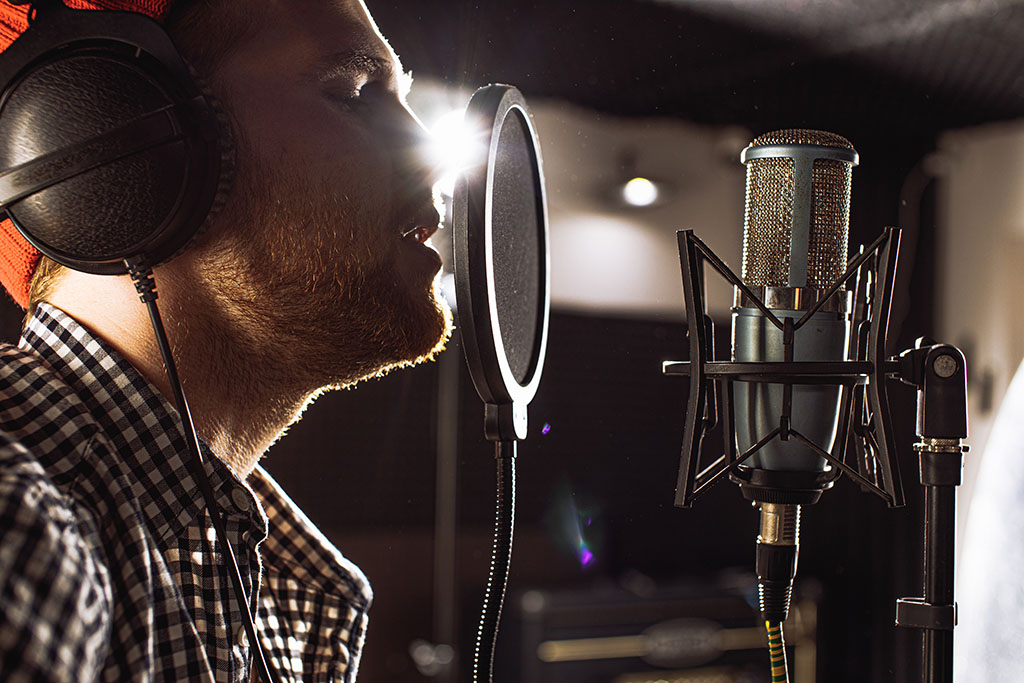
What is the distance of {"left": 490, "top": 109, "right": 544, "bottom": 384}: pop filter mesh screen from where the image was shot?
24.2 inches

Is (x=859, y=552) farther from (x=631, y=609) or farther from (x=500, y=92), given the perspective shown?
(x=500, y=92)

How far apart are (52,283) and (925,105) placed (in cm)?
86

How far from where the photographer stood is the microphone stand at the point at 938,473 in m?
0.60

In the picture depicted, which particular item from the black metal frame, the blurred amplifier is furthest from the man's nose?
the blurred amplifier

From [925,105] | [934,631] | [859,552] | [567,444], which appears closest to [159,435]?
[567,444]

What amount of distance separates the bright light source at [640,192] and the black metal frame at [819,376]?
1.32ft

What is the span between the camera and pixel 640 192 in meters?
1.08

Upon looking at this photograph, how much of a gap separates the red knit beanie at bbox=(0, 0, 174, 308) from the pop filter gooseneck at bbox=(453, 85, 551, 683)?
29 cm

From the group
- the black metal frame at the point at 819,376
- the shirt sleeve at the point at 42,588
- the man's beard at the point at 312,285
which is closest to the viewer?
the shirt sleeve at the point at 42,588

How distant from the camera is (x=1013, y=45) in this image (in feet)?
2.92

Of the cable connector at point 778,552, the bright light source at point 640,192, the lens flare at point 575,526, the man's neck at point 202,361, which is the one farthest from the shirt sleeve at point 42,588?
the bright light source at point 640,192

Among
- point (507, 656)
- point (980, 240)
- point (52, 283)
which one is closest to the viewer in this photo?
Answer: point (52, 283)

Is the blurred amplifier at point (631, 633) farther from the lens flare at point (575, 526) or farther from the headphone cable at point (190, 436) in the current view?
the headphone cable at point (190, 436)

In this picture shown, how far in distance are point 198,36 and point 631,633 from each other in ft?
2.67
